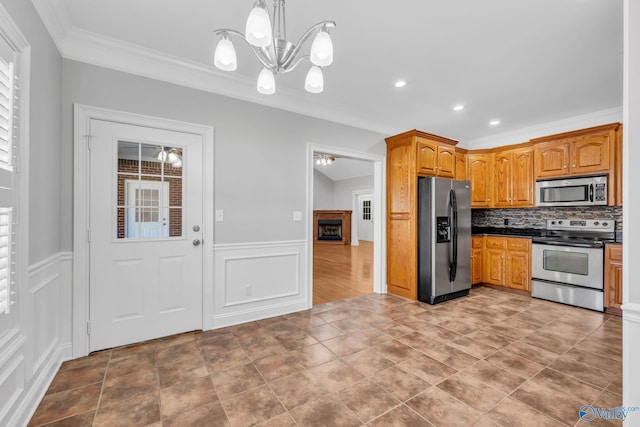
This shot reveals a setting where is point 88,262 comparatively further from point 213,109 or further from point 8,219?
point 213,109

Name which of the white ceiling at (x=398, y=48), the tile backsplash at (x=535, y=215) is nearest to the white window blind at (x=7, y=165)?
the white ceiling at (x=398, y=48)

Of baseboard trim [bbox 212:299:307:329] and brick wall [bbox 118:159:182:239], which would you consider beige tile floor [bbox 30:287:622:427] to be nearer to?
baseboard trim [bbox 212:299:307:329]

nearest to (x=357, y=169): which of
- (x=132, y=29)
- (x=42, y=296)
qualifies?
(x=132, y=29)

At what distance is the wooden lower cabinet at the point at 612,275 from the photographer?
3.36 m

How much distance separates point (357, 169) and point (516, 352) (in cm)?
845

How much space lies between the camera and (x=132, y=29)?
88.1 inches

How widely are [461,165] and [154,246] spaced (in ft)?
15.2

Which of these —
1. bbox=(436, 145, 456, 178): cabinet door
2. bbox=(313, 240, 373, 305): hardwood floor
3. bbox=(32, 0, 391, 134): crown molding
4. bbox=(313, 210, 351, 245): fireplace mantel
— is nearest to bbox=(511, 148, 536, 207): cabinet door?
bbox=(436, 145, 456, 178): cabinet door

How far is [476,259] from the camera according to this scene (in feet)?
15.3

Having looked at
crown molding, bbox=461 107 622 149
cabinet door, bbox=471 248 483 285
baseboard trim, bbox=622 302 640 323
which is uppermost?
crown molding, bbox=461 107 622 149

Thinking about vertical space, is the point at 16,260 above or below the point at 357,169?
below

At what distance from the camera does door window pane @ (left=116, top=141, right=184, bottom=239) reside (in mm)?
2527

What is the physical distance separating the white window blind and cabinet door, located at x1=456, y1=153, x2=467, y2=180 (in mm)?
5068

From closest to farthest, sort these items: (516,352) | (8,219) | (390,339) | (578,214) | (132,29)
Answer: (8,219)
(132,29)
(516,352)
(390,339)
(578,214)
